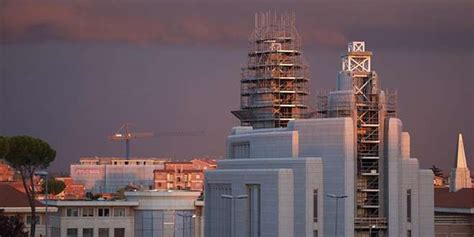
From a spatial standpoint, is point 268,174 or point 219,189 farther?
point 219,189

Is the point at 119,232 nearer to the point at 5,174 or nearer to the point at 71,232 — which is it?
the point at 71,232

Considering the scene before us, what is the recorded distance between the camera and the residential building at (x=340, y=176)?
8038 cm

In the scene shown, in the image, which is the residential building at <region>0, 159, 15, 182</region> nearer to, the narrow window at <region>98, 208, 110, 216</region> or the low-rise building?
the low-rise building

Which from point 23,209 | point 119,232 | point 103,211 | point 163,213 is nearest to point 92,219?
point 103,211

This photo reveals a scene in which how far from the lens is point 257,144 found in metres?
88.9

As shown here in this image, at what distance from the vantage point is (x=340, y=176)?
80625 mm

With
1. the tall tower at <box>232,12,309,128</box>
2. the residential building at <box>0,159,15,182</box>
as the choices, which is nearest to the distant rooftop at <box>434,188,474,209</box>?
the tall tower at <box>232,12,309,128</box>

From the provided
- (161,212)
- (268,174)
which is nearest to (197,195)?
(161,212)

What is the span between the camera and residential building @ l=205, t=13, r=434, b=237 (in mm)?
80375

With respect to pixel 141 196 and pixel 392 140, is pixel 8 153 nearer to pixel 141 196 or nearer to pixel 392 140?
pixel 141 196

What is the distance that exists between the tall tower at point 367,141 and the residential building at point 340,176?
0.07m

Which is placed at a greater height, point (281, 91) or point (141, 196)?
point (281, 91)

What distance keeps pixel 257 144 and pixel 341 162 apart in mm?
9768

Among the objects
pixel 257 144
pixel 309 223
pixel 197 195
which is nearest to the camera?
pixel 309 223
